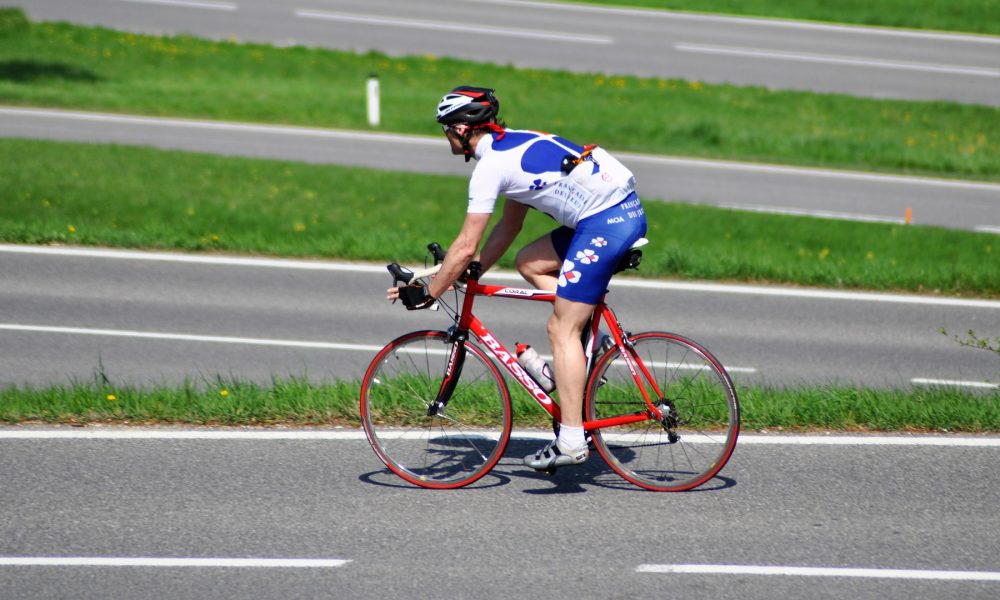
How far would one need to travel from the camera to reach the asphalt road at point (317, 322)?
363 inches

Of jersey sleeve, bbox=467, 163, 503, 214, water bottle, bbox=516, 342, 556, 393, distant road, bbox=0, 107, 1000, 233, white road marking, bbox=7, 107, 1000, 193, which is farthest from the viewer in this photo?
white road marking, bbox=7, 107, 1000, 193

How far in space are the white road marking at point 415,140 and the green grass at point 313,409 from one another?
42.9 feet

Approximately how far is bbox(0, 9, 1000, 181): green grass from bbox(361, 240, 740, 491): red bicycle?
47.7 ft

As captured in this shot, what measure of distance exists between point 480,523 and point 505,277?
733 cm

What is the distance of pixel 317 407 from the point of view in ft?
22.8

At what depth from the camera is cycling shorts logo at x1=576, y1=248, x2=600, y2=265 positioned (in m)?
5.61

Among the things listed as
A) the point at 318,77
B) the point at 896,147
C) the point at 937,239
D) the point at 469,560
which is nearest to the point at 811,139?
the point at 896,147

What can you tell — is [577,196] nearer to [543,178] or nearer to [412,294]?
[543,178]

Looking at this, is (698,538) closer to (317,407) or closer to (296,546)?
(296,546)

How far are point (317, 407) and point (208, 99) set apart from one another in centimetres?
1668

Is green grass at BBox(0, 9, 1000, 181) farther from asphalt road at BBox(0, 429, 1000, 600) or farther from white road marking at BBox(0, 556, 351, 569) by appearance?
white road marking at BBox(0, 556, 351, 569)

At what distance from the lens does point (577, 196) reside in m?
5.60

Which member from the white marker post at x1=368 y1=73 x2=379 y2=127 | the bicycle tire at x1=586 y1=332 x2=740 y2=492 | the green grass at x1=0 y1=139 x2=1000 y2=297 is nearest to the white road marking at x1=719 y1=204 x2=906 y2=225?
the green grass at x1=0 y1=139 x2=1000 y2=297

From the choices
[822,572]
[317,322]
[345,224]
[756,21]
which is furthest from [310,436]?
[756,21]
